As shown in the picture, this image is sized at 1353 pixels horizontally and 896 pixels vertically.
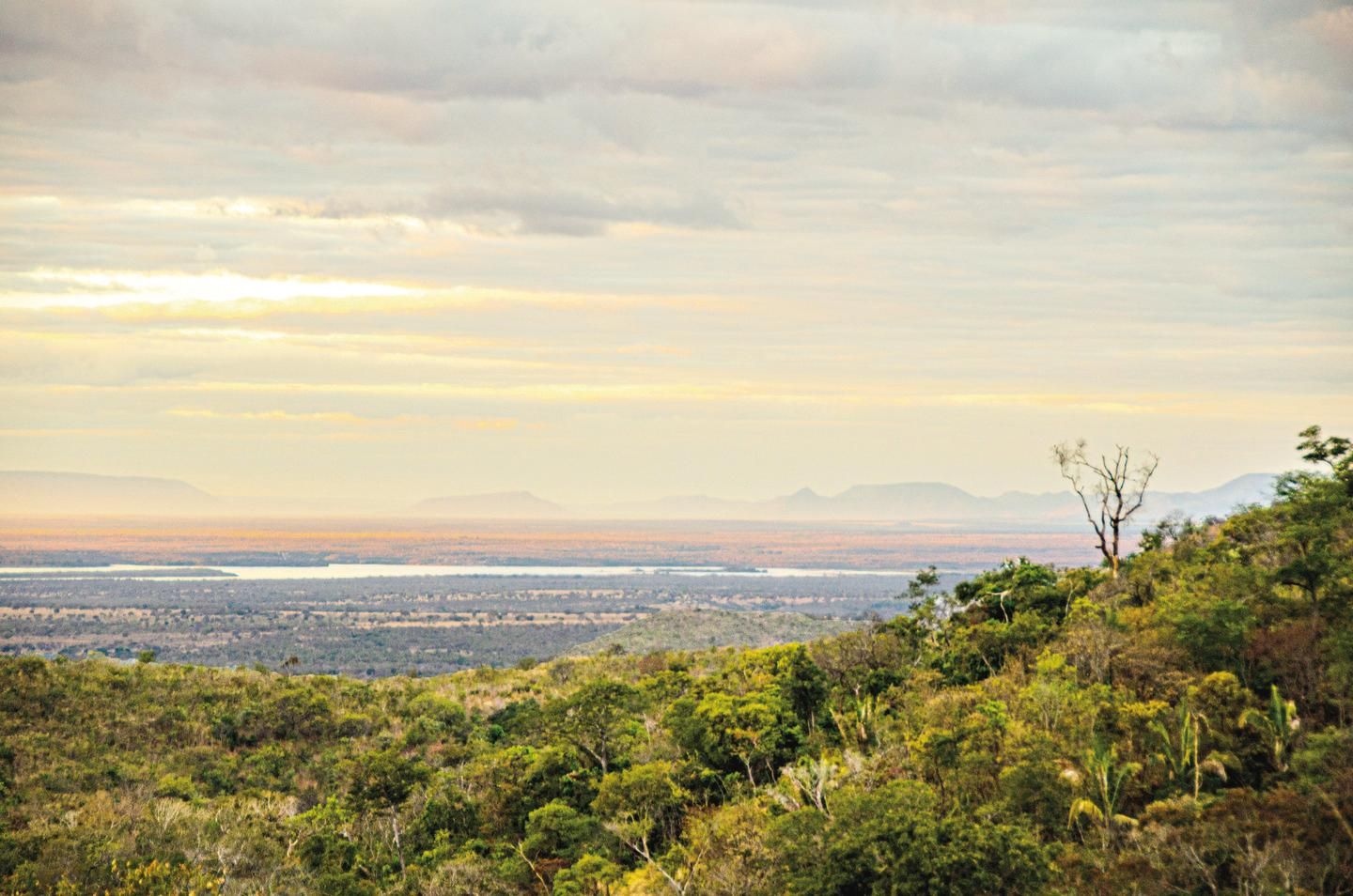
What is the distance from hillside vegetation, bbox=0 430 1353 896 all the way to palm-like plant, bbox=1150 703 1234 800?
11cm

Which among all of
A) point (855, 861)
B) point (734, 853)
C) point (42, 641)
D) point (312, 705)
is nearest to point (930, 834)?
point (855, 861)

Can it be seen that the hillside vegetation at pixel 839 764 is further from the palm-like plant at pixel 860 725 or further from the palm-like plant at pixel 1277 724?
the palm-like plant at pixel 860 725

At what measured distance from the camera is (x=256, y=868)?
145 ft

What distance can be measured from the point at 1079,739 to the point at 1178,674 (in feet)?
14.8

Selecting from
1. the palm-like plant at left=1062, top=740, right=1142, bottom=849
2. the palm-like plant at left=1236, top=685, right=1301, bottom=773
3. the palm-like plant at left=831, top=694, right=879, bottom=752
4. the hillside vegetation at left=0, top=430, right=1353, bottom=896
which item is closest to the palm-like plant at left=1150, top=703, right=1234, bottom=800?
the hillside vegetation at left=0, top=430, right=1353, bottom=896

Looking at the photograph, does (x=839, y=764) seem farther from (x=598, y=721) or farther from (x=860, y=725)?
(x=598, y=721)

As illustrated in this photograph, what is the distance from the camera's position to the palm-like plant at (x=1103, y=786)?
3219 centimetres

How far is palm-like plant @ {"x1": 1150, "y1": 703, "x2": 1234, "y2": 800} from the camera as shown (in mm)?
33312

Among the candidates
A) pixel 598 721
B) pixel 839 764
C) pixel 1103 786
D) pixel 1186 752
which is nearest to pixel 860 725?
pixel 839 764

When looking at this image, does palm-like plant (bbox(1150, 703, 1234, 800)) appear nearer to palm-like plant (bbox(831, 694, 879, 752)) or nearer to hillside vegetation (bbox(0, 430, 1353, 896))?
hillside vegetation (bbox(0, 430, 1353, 896))

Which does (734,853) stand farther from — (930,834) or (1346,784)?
(1346,784)

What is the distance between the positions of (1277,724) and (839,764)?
1536cm

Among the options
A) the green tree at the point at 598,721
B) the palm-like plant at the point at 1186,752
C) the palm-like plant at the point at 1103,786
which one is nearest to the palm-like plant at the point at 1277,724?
the palm-like plant at the point at 1186,752

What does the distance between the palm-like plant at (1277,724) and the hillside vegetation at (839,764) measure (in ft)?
0.41
